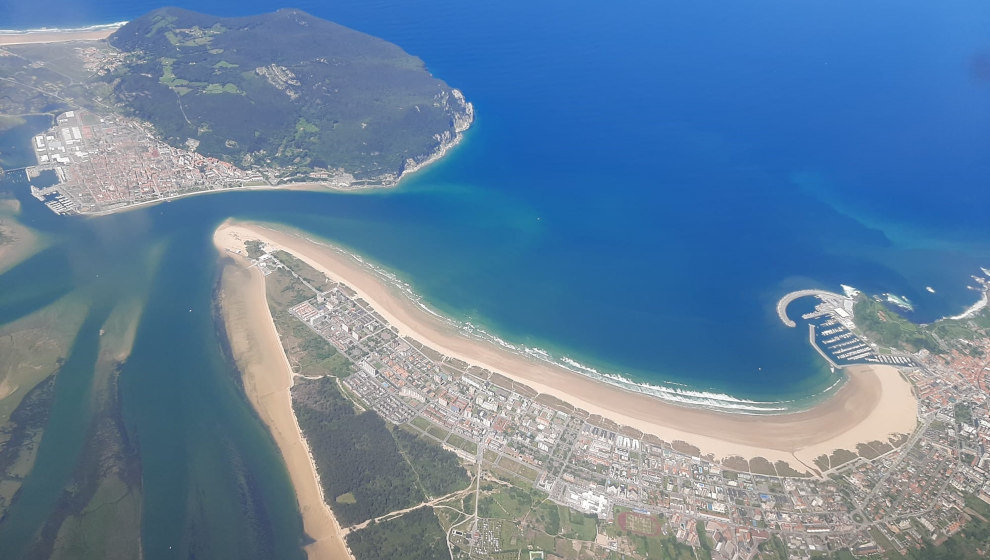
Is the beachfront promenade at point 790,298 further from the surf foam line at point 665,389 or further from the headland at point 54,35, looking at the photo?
the headland at point 54,35

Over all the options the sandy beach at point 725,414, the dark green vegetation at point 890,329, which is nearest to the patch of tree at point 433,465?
the sandy beach at point 725,414

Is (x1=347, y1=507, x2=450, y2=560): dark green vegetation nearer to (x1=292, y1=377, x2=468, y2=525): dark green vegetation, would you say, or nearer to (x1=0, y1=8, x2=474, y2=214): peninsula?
(x1=292, y1=377, x2=468, y2=525): dark green vegetation

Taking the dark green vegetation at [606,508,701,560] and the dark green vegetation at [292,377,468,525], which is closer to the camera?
the dark green vegetation at [606,508,701,560]

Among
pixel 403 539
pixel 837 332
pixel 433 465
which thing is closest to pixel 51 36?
pixel 433 465

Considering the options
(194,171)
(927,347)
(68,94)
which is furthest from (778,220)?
(68,94)

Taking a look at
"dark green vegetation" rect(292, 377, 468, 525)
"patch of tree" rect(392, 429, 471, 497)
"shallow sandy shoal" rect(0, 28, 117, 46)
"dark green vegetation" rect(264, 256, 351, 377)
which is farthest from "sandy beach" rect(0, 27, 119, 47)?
"patch of tree" rect(392, 429, 471, 497)

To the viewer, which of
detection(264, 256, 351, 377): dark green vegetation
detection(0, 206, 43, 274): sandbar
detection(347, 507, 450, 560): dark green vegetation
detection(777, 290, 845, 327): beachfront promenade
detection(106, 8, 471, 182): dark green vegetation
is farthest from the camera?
detection(106, 8, 471, 182): dark green vegetation

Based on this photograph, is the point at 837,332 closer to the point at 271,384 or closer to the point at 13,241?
the point at 271,384
